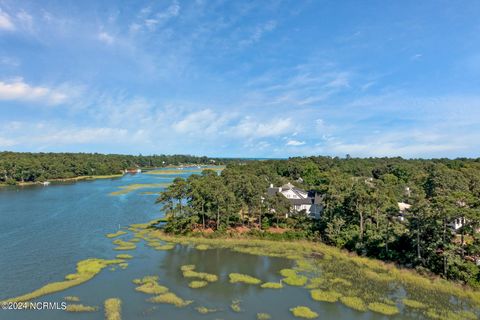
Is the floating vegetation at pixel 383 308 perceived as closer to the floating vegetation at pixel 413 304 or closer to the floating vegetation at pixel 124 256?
the floating vegetation at pixel 413 304

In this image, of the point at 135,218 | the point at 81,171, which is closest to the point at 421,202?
the point at 135,218

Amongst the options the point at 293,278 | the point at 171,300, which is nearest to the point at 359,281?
the point at 293,278

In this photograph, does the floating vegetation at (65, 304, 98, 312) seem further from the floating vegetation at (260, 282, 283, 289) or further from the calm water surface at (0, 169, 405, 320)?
the floating vegetation at (260, 282, 283, 289)

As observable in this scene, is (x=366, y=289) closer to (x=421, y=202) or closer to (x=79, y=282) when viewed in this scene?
(x=421, y=202)

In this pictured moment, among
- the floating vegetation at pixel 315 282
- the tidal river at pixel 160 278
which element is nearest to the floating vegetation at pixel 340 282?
the tidal river at pixel 160 278

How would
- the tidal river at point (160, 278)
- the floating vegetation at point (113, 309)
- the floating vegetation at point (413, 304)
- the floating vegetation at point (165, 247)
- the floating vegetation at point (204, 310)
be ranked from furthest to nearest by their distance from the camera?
the floating vegetation at point (165, 247) < the floating vegetation at point (413, 304) < the tidal river at point (160, 278) < the floating vegetation at point (204, 310) < the floating vegetation at point (113, 309)

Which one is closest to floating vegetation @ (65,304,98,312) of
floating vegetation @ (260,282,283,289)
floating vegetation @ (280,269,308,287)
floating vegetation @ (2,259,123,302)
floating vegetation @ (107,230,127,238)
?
floating vegetation @ (2,259,123,302)
